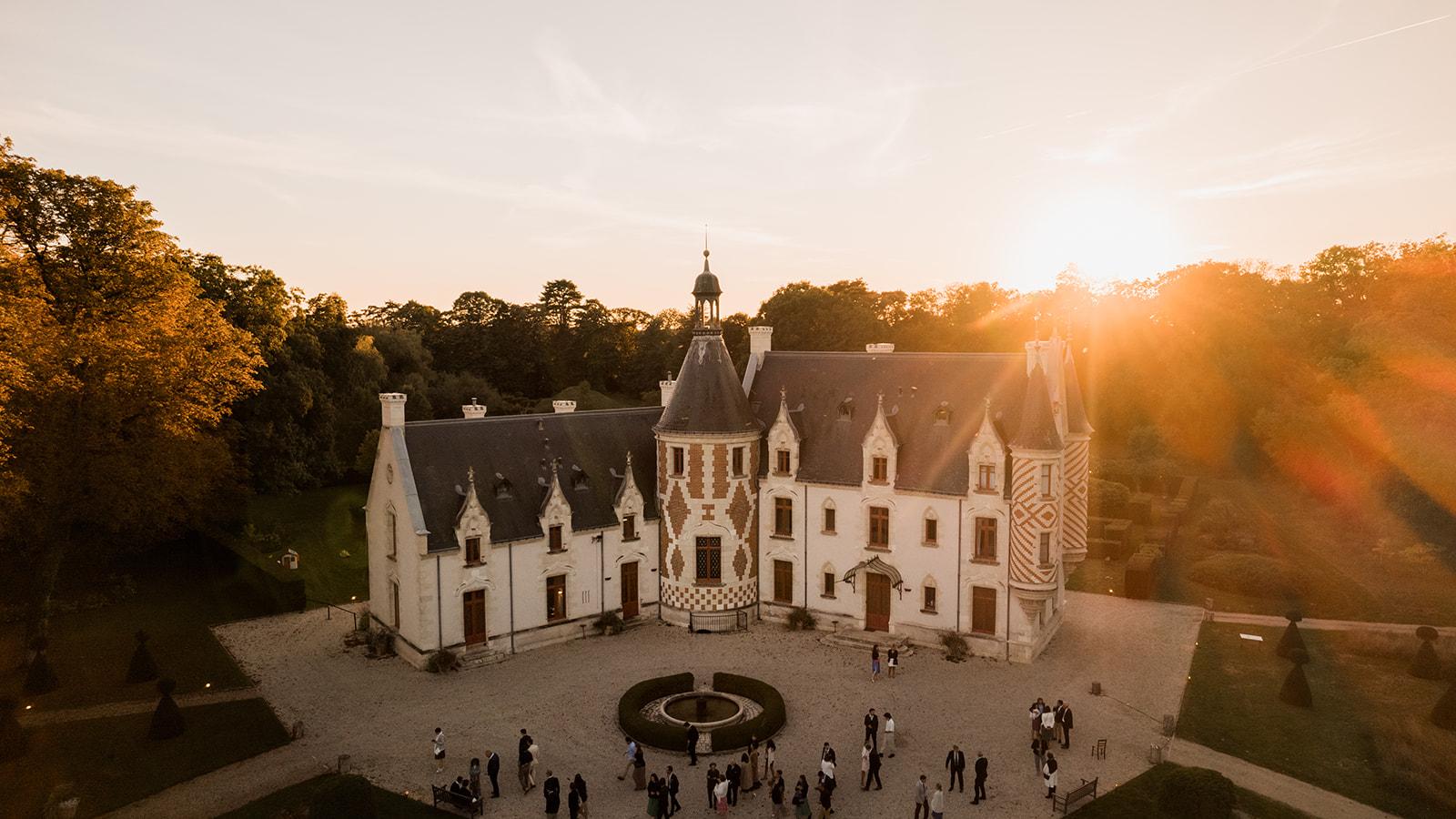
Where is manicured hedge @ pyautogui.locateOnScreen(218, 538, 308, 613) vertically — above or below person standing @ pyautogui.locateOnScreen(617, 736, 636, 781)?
above

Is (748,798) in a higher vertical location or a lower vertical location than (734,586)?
lower

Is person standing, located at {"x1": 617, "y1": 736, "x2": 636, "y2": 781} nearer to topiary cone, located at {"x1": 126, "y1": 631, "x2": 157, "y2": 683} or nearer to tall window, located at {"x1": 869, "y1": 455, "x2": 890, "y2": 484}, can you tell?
tall window, located at {"x1": 869, "y1": 455, "x2": 890, "y2": 484}

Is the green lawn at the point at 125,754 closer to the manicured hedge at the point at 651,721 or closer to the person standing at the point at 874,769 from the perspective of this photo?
the manicured hedge at the point at 651,721

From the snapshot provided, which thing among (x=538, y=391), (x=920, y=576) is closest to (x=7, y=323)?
(x=920, y=576)

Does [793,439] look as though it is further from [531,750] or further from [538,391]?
[538,391]

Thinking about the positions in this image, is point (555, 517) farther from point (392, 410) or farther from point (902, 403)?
point (902, 403)

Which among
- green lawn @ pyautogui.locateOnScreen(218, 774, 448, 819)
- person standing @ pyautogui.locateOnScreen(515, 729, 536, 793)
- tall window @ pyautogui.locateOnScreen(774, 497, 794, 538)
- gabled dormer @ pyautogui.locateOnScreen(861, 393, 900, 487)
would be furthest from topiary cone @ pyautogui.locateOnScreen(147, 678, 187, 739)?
gabled dormer @ pyautogui.locateOnScreen(861, 393, 900, 487)

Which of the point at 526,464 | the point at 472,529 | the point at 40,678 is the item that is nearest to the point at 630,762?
the point at 472,529
